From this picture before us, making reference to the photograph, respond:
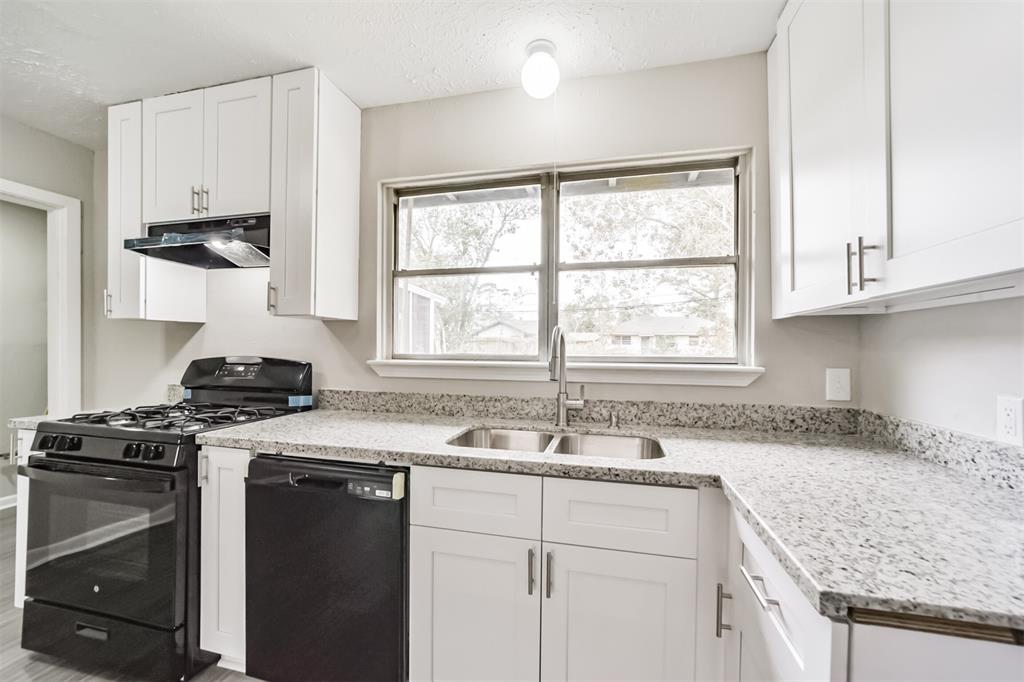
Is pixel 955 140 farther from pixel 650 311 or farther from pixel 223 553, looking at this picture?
pixel 223 553

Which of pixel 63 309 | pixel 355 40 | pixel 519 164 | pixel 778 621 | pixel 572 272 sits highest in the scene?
pixel 355 40

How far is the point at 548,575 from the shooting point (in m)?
1.24

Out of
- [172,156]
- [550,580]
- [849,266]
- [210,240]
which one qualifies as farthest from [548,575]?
[172,156]

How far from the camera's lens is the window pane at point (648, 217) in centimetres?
187

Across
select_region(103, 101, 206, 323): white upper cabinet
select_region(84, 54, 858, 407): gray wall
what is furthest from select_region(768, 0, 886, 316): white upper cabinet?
select_region(103, 101, 206, 323): white upper cabinet

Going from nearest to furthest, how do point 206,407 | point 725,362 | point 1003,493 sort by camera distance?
1. point 1003,493
2. point 725,362
3. point 206,407

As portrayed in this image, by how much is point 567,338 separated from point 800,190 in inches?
40.1

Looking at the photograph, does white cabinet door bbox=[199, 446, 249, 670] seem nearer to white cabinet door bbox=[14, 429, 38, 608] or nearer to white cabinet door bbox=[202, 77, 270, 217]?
white cabinet door bbox=[14, 429, 38, 608]

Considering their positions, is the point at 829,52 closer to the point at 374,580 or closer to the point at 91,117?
the point at 374,580

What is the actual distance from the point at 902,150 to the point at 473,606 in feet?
5.17

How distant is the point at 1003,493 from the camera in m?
0.98

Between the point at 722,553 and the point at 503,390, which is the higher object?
the point at 503,390

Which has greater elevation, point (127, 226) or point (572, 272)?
point (127, 226)

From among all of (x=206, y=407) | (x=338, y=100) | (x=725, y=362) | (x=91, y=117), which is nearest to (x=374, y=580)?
(x=206, y=407)
